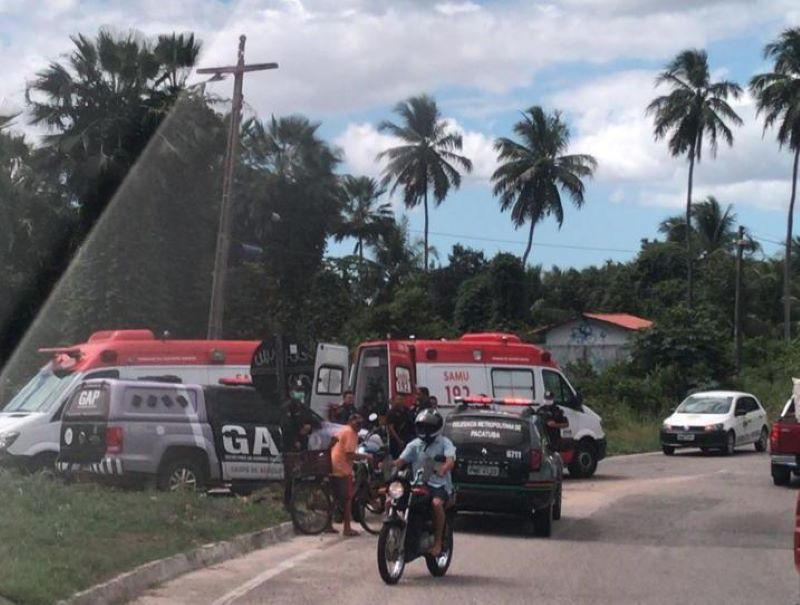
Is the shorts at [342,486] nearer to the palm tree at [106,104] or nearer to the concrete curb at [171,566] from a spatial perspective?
the concrete curb at [171,566]

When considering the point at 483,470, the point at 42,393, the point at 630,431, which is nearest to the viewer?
the point at 483,470

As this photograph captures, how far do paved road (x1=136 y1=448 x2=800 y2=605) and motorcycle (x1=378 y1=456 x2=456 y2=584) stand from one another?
173 millimetres

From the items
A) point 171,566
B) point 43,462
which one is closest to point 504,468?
point 171,566

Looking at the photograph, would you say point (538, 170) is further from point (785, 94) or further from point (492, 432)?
point (492, 432)

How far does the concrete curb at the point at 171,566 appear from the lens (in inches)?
411

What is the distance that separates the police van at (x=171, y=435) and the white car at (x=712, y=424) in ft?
54.6

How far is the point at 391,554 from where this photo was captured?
38.9ft

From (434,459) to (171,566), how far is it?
2.73 meters

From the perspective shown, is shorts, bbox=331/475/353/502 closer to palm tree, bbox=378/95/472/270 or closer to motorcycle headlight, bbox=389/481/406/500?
motorcycle headlight, bbox=389/481/406/500

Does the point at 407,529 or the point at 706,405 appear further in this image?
the point at 706,405

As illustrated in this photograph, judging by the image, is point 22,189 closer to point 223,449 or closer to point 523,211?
point 223,449

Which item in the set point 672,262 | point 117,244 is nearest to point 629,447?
point 117,244

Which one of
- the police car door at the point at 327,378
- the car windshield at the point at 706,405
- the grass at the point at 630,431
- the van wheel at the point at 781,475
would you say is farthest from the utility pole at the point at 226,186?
the car windshield at the point at 706,405

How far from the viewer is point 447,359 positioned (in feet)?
79.7
